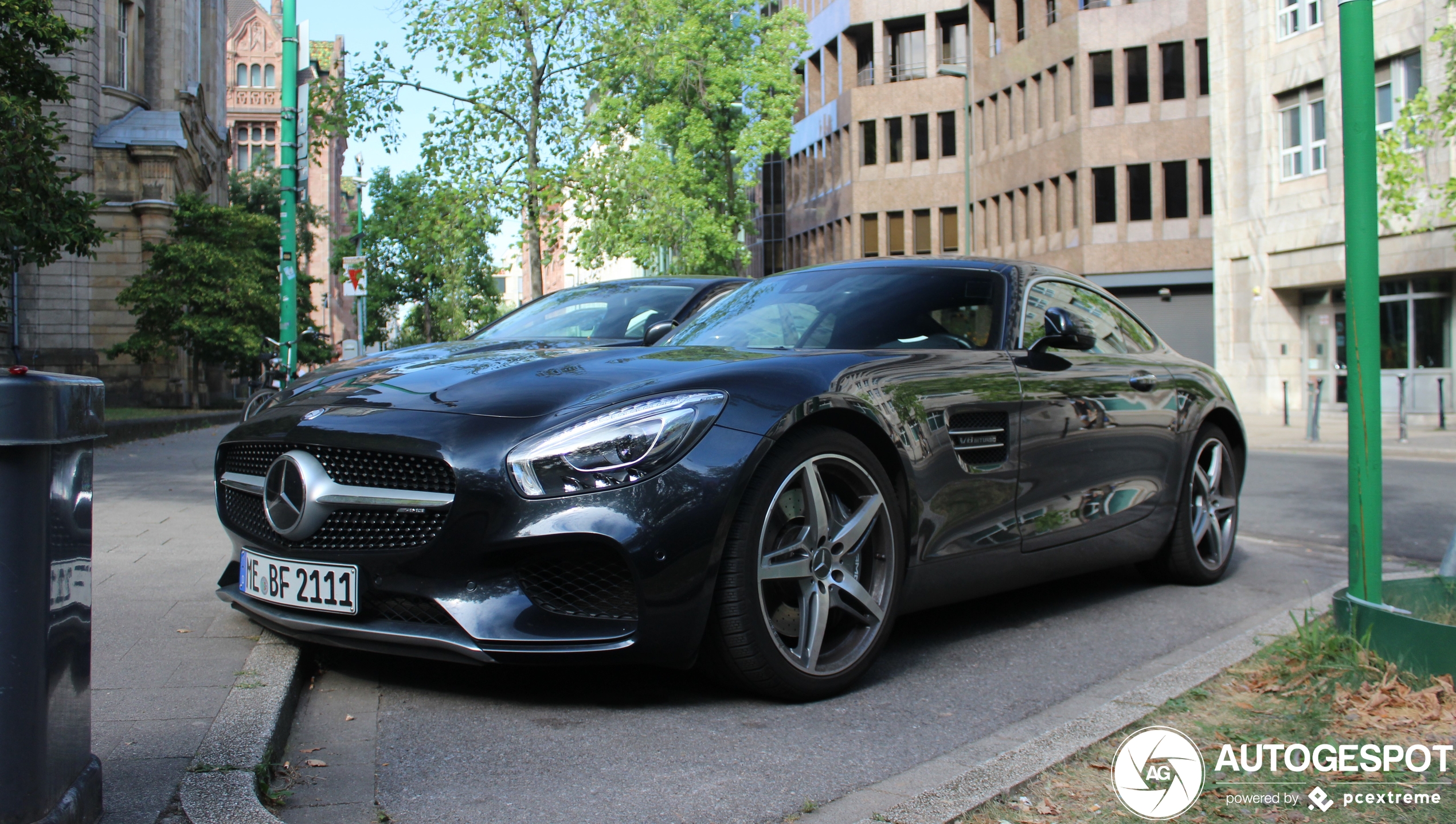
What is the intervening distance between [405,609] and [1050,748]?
174cm

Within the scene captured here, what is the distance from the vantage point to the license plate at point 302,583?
11.6 feet

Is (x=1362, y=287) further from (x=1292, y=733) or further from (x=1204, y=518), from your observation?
(x=1204, y=518)

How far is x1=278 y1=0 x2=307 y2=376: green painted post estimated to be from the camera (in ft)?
65.0

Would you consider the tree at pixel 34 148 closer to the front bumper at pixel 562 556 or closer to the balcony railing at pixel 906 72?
the front bumper at pixel 562 556

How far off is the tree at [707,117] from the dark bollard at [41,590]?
28.1 meters

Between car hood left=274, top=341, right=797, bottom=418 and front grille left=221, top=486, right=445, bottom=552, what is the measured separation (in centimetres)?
34

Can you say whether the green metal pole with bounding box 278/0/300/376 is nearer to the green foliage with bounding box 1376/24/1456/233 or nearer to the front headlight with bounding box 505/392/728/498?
A: the green foliage with bounding box 1376/24/1456/233

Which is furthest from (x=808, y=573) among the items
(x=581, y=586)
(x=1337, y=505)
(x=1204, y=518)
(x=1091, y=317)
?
(x=1337, y=505)

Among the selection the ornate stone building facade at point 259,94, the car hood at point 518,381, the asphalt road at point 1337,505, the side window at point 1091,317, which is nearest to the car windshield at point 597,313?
the side window at point 1091,317

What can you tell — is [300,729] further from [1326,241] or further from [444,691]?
[1326,241]

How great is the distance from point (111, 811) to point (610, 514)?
131cm

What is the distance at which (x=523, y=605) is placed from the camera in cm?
335

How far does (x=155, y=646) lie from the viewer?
420 cm

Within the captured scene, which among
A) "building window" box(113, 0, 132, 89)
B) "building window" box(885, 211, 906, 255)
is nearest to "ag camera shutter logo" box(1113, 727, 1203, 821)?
"building window" box(113, 0, 132, 89)
